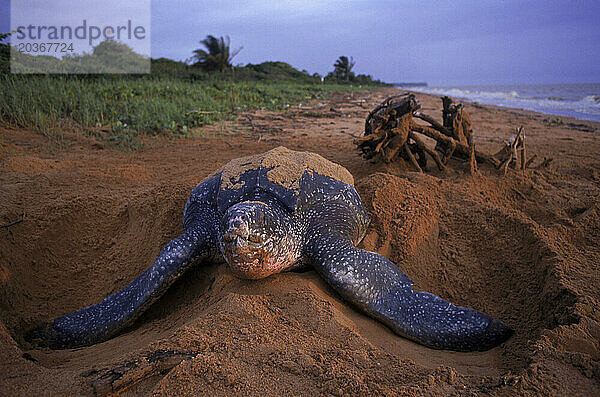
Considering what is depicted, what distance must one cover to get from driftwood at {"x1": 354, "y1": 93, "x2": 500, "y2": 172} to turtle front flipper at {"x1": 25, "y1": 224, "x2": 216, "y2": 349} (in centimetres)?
237

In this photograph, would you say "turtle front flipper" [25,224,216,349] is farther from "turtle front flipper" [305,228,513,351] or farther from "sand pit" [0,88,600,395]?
"turtle front flipper" [305,228,513,351]

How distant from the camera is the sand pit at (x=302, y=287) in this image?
1.31m

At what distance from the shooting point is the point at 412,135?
3879 millimetres

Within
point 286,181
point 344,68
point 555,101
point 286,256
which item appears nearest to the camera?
point 286,256

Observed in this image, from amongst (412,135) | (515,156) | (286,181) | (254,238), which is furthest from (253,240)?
(515,156)

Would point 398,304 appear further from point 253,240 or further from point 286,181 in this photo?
point 286,181

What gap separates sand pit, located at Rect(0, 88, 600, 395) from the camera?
131 centimetres

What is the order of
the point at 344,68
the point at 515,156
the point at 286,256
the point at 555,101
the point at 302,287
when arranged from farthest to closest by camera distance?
the point at 344,68 < the point at 555,101 < the point at 515,156 < the point at 286,256 < the point at 302,287

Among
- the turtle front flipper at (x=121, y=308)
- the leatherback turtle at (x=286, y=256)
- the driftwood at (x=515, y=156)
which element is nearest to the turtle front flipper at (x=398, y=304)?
the leatherback turtle at (x=286, y=256)

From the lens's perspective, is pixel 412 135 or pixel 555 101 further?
pixel 555 101

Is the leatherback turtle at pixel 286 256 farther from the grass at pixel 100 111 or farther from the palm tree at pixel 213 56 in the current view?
the palm tree at pixel 213 56

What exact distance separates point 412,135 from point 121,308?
3.35 m

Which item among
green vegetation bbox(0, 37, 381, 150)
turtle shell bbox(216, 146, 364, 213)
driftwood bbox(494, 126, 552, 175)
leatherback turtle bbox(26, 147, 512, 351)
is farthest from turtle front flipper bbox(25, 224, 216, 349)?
green vegetation bbox(0, 37, 381, 150)

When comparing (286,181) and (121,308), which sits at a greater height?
(286,181)
